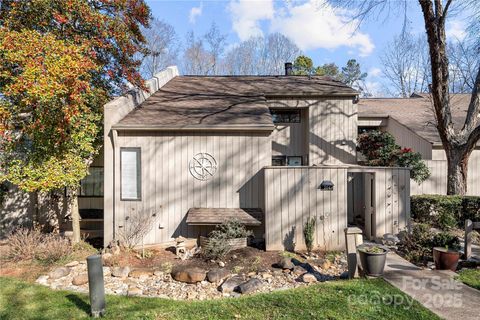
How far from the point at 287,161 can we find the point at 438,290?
8.03 meters

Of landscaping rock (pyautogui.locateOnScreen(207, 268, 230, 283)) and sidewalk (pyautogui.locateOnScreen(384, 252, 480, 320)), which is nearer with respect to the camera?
sidewalk (pyautogui.locateOnScreen(384, 252, 480, 320))

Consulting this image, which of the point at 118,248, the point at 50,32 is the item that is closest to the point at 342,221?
the point at 118,248

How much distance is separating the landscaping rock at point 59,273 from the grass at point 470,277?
27.2ft

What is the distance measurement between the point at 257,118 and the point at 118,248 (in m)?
5.61

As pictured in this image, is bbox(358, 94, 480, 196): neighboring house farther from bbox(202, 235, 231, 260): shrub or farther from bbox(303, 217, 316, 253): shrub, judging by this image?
bbox(202, 235, 231, 260): shrub

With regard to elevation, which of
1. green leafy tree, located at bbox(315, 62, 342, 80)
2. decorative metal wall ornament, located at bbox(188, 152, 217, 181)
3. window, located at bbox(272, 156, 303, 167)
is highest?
green leafy tree, located at bbox(315, 62, 342, 80)

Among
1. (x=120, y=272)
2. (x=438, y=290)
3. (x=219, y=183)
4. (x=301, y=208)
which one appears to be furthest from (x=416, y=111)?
(x=120, y=272)

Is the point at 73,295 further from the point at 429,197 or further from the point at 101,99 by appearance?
the point at 429,197

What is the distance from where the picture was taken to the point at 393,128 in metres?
16.4

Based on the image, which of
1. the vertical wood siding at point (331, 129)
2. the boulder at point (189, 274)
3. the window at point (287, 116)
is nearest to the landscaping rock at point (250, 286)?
the boulder at point (189, 274)

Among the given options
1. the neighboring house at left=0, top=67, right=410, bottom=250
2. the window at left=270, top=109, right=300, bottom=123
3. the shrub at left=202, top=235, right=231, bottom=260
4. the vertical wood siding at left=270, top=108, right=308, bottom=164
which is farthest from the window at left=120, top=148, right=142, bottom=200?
the window at left=270, top=109, right=300, bottom=123

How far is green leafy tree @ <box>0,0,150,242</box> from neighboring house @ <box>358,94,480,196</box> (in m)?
12.1

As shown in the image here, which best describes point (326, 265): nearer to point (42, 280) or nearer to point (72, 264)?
point (72, 264)

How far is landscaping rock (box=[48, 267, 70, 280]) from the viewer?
672 cm
